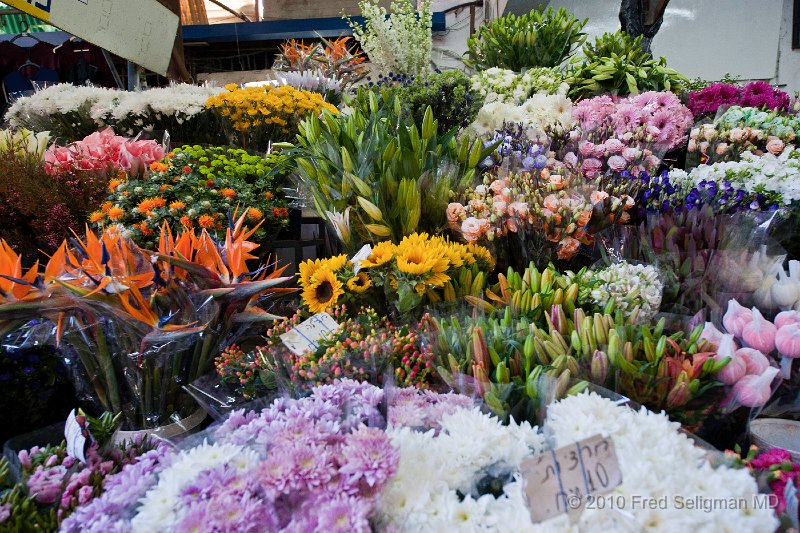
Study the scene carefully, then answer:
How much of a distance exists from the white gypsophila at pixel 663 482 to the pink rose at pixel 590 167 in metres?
1.55

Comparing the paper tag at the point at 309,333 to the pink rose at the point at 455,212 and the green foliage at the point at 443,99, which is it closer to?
the pink rose at the point at 455,212

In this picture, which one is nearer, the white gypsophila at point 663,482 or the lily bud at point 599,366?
the white gypsophila at point 663,482

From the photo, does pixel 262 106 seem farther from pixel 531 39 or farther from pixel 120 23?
pixel 531 39

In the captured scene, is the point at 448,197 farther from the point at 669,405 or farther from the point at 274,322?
the point at 669,405

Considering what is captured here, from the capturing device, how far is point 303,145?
2107mm

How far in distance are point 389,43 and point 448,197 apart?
6.57 ft

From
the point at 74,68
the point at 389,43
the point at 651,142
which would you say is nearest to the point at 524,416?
the point at 651,142

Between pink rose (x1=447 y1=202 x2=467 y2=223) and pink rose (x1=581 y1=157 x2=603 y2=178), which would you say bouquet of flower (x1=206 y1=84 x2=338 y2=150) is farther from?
pink rose (x1=581 y1=157 x2=603 y2=178)

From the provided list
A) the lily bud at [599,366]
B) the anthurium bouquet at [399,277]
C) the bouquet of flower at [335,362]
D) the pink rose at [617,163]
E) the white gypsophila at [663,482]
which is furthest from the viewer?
the pink rose at [617,163]

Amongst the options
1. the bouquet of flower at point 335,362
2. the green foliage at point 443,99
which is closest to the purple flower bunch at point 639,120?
the green foliage at point 443,99

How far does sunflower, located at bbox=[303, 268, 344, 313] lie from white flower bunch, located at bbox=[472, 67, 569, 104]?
6.92 feet

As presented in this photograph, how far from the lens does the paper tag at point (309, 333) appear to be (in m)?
1.40

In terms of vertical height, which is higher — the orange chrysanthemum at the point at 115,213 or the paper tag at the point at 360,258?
the orange chrysanthemum at the point at 115,213

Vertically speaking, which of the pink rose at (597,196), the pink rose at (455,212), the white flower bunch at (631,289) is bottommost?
the white flower bunch at (631,289)
